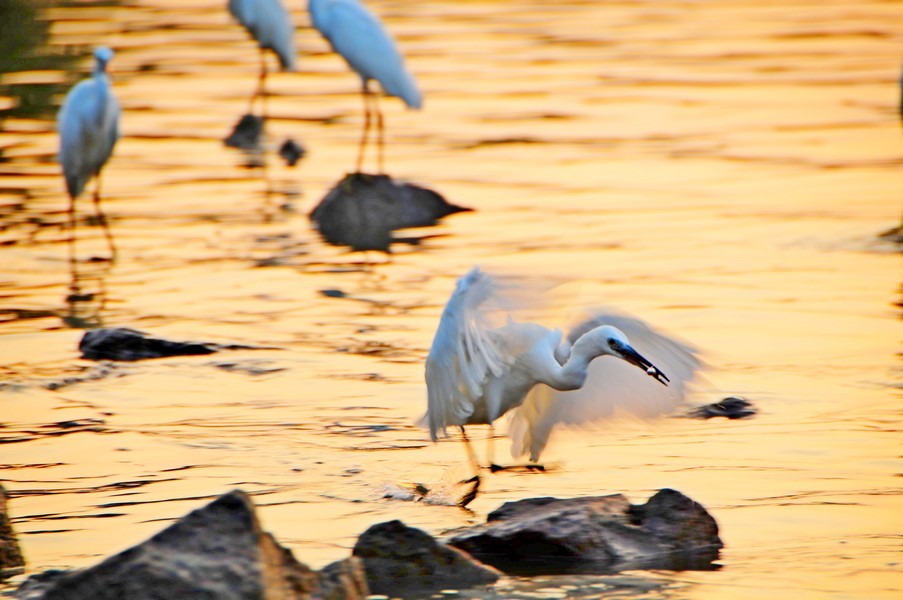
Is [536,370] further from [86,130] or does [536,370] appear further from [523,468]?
[86,130]

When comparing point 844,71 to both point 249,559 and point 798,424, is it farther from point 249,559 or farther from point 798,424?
point 249,559

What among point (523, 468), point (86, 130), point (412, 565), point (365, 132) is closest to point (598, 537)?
point (412, 565)

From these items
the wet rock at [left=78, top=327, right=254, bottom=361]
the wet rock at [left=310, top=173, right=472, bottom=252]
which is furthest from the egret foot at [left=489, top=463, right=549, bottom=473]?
the wet rock at [left=310, top=173, right=472, bottom=252]

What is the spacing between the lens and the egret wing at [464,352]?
229 inches

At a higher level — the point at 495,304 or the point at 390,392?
the point at 495,304

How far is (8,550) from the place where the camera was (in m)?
5.39

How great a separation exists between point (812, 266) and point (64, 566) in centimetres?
662

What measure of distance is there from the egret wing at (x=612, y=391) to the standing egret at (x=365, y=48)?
755 cm

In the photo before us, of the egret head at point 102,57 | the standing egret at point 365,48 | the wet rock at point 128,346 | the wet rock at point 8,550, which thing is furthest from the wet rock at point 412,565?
the standing egret at point 365,48

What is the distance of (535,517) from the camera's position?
5574 mm

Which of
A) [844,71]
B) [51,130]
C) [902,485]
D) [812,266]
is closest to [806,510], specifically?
[902,485]

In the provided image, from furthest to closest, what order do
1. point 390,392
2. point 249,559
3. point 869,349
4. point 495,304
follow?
point 869,349
point 390,392
point 495,304
point 249,559

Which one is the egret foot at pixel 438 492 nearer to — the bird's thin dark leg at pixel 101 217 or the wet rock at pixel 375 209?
the wet rock at pixel 375 209

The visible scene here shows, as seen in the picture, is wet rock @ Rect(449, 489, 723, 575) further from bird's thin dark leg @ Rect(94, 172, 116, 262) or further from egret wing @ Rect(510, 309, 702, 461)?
bird's thin dark leg @ Rect(94, 172, 116, 262)
